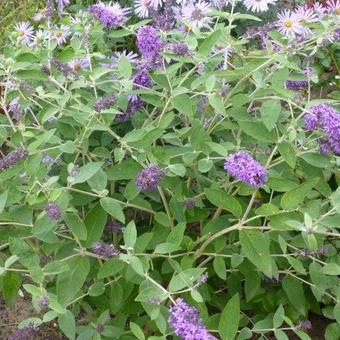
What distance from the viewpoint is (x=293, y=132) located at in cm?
156

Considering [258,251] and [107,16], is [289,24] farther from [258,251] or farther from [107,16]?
[258,251]

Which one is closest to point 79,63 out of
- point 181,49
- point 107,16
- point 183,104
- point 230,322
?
point 107,16

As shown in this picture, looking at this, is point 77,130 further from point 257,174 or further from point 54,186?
point 257,174

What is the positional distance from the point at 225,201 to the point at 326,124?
0.27 metres

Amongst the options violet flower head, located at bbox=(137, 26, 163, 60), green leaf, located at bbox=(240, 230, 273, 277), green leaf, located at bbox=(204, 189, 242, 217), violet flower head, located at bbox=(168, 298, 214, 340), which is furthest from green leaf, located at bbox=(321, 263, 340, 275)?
violet flower head, located at bbox=(137, 26, 163, 60)

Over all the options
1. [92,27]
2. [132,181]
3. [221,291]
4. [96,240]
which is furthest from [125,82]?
[221,291]

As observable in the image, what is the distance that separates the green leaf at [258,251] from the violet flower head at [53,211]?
15.8 inches

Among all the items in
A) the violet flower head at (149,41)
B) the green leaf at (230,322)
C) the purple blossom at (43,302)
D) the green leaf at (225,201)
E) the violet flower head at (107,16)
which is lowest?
the green leaf at (230,322)

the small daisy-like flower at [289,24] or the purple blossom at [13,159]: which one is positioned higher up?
the purple blossom at [13,159]

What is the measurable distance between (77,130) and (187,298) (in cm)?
52

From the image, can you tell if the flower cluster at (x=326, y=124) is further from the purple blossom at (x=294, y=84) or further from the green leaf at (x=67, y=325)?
the green leaf at (x=67, y=325)

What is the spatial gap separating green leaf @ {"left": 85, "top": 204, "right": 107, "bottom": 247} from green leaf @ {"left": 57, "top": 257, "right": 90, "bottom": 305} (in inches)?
2.0

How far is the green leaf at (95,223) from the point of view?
1.58 metres

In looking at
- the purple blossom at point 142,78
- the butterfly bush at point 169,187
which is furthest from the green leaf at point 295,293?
the purple blossom at point 142,78
